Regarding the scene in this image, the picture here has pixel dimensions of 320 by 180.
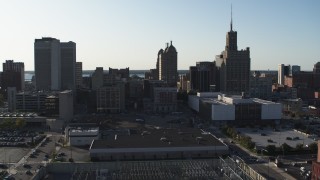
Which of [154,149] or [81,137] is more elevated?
[81,137]

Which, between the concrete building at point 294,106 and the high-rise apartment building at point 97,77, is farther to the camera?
the high-rise apartment building at point 97,77

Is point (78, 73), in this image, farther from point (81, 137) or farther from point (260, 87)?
point (81, 137)

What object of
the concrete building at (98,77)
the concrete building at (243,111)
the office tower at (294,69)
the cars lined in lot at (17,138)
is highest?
the office tower at (294,69)

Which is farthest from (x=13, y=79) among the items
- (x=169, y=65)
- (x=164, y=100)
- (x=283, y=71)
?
(x=283, y=71)

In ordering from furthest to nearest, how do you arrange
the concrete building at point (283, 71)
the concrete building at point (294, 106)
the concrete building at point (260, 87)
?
the concrete building at point (283, 71), the concrete building at point (260, 87), the concrete building at point (294, 106)

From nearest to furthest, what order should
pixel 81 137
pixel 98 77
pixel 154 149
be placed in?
pixel 154 149 < pixel 81 137 < pixel 98 77

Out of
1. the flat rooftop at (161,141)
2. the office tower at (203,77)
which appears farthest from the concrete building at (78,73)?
the flat rooftop at (161,141)

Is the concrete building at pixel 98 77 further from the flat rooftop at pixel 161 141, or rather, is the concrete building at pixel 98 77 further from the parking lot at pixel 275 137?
the flat rooftop at pixel 161 141
